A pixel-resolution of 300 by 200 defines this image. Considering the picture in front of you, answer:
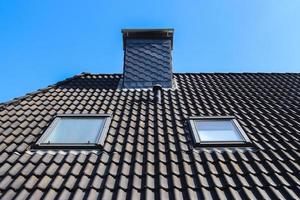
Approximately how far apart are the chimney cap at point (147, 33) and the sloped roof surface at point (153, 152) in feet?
8.17

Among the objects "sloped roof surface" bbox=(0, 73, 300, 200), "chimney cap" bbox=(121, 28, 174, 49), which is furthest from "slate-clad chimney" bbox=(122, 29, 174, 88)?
"sloped roof surface" bbox=(0, 73, 300, 200)

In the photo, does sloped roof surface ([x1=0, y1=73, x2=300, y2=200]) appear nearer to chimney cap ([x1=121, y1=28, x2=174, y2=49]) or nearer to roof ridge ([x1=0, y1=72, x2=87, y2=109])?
roof ridge ([x1=0, y1=72, x2=87, y2=109])

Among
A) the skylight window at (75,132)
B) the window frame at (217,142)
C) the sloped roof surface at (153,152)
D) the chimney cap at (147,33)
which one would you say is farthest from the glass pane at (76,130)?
the chimney cap at (147,33)

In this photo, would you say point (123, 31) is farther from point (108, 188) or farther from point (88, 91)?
point (108, 188)

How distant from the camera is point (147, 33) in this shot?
9.51m

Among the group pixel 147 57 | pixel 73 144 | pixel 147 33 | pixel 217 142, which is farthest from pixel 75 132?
pixel 147 33

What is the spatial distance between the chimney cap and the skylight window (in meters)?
4.32

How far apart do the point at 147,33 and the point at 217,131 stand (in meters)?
4.98

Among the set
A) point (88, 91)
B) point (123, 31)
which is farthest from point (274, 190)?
point (123, 31)

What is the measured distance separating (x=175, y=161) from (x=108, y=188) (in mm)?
1013

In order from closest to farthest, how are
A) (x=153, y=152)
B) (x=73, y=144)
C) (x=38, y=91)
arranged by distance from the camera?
(x=153, y=152), (x=73, y=144), (x=38, y=91)

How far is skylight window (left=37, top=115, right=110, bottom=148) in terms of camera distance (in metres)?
4.75

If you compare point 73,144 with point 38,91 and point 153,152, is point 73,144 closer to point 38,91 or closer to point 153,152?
point 153,152

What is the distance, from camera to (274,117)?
19.5 ft
